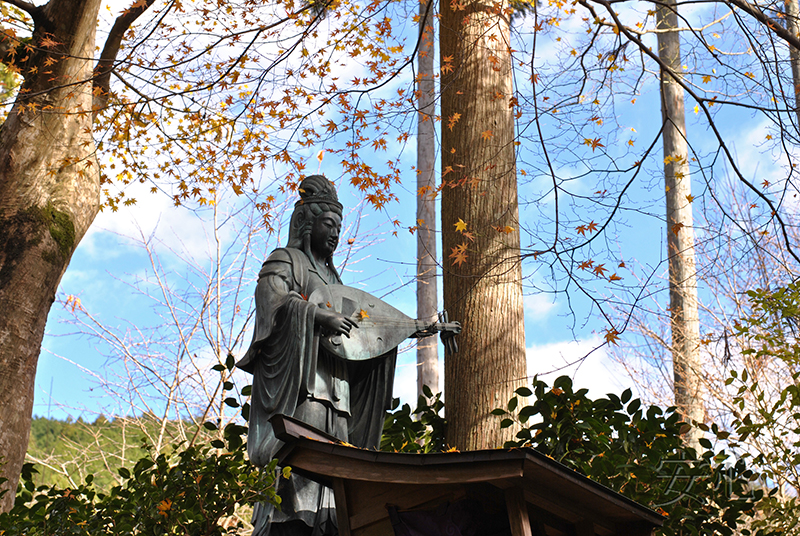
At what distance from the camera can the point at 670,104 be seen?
12375 millimetres

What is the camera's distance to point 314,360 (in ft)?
13.6

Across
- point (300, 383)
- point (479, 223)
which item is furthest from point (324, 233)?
point (479, 223)

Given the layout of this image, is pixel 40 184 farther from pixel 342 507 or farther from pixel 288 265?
pixel 342 507

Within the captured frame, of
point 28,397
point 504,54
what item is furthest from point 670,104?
point 28,397

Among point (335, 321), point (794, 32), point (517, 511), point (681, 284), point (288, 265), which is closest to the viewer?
point (517, 511)

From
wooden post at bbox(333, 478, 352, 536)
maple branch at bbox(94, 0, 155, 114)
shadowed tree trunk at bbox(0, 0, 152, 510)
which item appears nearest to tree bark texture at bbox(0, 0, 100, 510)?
shadowed tree trunk at bbox(0, 0, 152, 510)

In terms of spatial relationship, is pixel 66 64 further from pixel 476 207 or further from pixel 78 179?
pixel 476 207

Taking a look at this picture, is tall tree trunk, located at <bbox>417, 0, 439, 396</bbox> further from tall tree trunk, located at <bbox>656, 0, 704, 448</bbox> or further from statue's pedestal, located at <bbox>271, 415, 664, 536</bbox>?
statue's pedestal, located at <bbox>271, 415, 664, 536</bbox>

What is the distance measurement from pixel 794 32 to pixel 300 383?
619cm

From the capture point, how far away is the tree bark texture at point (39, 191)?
19.8 ft

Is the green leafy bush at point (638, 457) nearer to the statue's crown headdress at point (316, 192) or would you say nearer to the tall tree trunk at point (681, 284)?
the statue's crown headdress at point (316, 192)

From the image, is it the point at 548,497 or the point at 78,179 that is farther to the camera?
the point at 78,179

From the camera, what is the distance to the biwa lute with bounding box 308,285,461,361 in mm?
4254

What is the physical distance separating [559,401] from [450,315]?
1.17m
